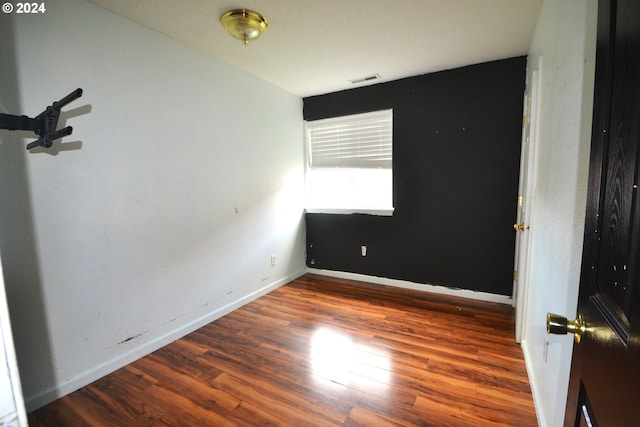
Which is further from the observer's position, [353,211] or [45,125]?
[353,211]

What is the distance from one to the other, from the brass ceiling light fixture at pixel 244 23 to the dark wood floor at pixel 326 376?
227 cm

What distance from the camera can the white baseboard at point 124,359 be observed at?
159 cm

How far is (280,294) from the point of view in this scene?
10.5 ft

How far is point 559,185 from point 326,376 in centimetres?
164

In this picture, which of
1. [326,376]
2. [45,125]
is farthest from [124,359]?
[45,125]

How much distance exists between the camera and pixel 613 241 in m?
0.49

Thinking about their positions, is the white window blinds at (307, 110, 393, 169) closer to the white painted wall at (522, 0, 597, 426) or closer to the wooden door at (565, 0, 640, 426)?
the white painted wall at (522, 0, 597, 426)

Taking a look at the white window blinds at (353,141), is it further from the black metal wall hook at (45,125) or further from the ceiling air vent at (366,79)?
the black metal wall hook at (45,125)

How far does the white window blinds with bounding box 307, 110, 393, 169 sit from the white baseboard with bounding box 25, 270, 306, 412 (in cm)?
193

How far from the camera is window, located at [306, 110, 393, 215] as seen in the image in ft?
10.8

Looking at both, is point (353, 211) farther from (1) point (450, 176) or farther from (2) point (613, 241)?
(2) point (613, 241)

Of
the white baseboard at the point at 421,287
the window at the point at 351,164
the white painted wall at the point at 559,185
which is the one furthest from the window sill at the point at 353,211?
the white painted wall at the point at 559,185

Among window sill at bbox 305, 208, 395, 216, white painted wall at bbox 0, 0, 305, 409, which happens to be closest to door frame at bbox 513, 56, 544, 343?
window sill at bbox 305, 208, 395, 216

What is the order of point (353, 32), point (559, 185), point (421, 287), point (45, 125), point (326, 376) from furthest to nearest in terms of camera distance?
1. point (421, 287)
2. point (353, 32)
3. point (326, 376)
4. point (45, 125)
5. point (559, 185)
